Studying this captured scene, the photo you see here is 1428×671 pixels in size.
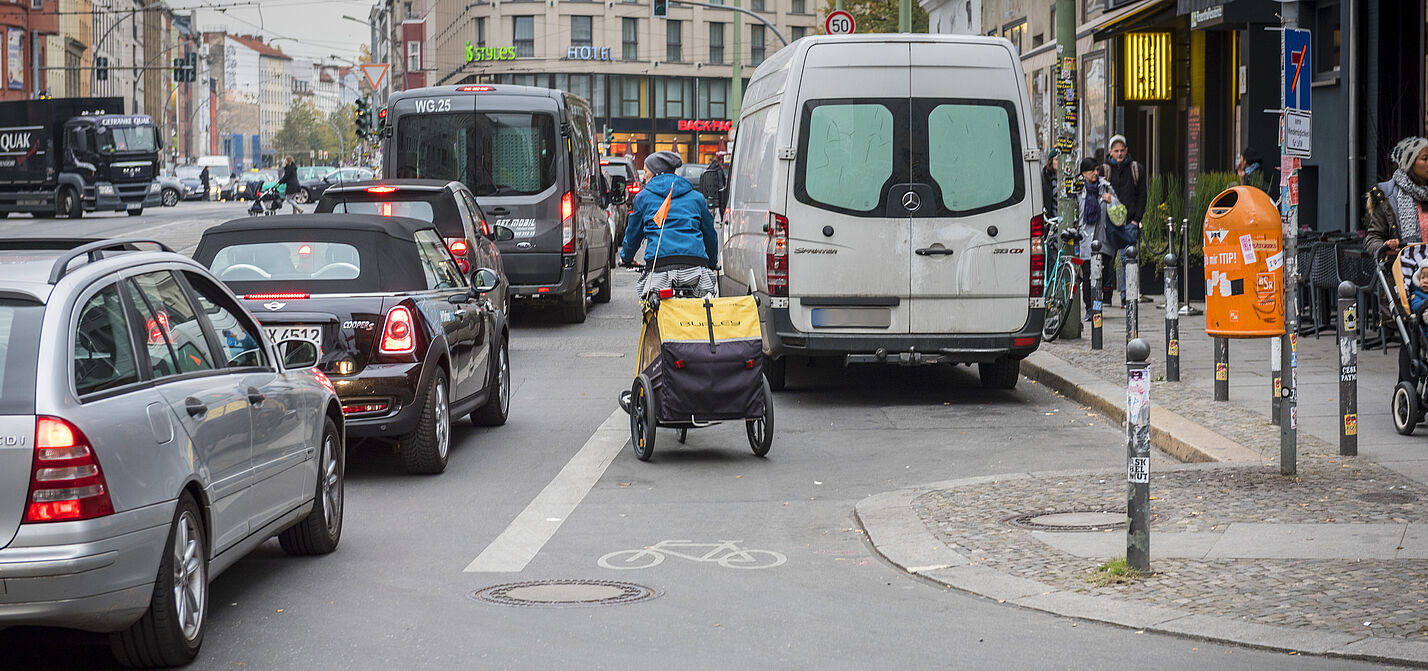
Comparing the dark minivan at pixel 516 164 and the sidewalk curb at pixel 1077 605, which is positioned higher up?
the dark minivan at pixel 516 164

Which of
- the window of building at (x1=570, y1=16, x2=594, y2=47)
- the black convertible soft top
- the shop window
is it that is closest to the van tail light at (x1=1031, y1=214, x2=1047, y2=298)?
the black convertible soft top

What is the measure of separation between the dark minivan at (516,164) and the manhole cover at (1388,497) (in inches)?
511

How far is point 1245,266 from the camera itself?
9.12 metres

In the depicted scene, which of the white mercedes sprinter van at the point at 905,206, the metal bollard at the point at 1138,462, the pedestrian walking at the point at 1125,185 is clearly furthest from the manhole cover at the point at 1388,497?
the pedestrian walking at the point at 1125,185

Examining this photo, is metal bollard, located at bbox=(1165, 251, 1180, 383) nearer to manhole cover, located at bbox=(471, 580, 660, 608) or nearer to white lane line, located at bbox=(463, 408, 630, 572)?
white lane line, located at bbox=(463, 408, 630, 572)

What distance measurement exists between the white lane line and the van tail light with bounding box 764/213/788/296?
5.33 ft

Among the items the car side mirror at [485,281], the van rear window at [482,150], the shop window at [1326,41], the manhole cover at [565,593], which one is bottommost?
the manhole cover at [565,593]

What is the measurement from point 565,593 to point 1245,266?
13.4 ft

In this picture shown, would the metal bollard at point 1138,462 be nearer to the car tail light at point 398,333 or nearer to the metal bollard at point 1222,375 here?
the car tail light at point 398,333

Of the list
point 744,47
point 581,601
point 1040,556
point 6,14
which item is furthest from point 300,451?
point 744,47

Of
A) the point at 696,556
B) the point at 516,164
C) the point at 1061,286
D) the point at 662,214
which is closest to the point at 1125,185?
the point at 1061,286

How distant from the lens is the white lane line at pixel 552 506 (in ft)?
25.5

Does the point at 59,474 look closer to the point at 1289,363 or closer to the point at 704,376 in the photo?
the point at 704,376

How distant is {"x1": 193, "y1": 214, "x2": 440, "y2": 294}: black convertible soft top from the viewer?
10430 millimetres
